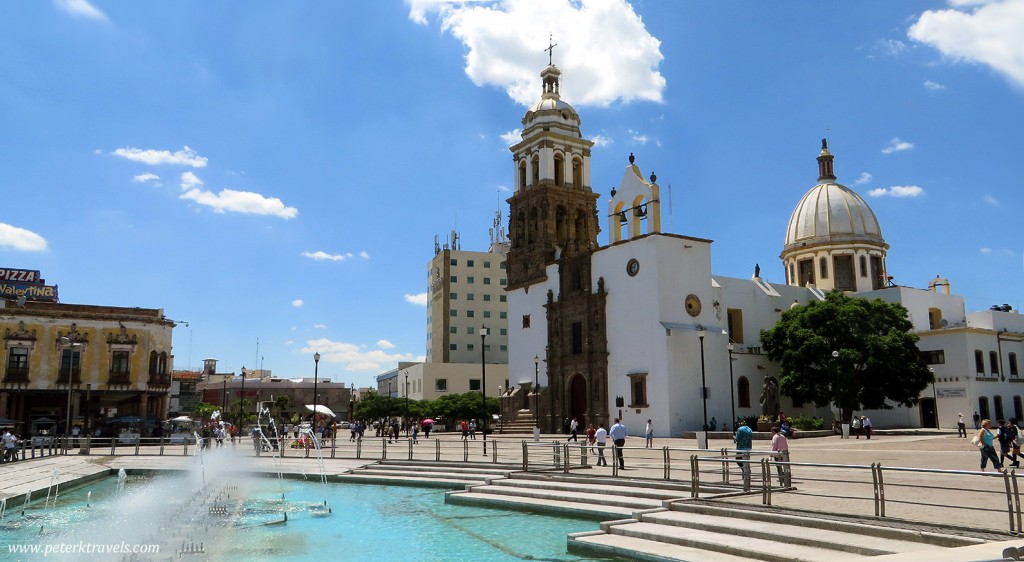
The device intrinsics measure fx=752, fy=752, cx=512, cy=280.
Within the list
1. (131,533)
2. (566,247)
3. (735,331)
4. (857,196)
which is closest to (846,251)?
(857,196)

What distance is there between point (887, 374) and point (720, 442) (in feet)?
52.2

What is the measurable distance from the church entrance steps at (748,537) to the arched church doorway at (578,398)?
35.7 meters

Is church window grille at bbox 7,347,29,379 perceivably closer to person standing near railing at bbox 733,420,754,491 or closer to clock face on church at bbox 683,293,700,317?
clock face on church at bbox 683,293,700,317

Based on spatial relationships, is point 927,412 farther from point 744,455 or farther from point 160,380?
point 160,380

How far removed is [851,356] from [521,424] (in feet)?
71.0

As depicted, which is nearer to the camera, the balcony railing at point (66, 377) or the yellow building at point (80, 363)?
the yellow building at point (80, 363)

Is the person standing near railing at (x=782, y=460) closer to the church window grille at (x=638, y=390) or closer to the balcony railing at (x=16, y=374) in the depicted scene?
the church window grille at (x=638, y=390)

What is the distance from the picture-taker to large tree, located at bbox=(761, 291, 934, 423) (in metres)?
44.0

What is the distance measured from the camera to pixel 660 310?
4450 cm

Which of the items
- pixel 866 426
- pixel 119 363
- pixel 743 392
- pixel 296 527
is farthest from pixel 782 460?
pixel 119 363

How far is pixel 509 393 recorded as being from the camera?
179 feet

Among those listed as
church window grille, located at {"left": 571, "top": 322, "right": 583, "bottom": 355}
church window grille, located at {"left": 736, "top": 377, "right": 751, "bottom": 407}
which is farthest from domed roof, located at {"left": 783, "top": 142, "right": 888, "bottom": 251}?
church window grille, located at {"left": 571, "top": 322, "right": 583, "bottom": 355}

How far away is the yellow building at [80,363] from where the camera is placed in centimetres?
4853

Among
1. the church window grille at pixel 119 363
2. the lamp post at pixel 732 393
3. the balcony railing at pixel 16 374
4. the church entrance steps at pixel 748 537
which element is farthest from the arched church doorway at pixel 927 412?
the balcony railing at pixel 16 374
